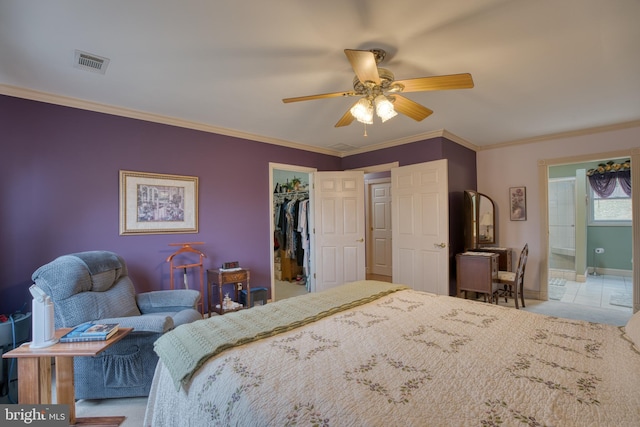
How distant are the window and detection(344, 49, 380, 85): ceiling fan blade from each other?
A: 6.74 metres

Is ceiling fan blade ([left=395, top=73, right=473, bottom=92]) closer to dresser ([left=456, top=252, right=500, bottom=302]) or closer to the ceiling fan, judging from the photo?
the ceiling fan

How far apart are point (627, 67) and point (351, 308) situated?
284 cm

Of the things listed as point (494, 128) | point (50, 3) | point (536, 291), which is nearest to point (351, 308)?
point (50, 3)

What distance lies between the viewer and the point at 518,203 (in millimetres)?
4516

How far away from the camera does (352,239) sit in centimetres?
452

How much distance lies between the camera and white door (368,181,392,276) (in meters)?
6.25

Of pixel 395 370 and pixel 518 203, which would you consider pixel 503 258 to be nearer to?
pixel 518 203

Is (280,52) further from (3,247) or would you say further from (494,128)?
(494,128)

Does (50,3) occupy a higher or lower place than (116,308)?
higher

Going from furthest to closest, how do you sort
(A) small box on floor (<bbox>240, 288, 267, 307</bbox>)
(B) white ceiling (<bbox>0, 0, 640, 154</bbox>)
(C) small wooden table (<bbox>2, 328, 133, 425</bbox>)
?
(A) small box on floor (<bbox>240, 288, 267, 307</bbox>) < (B) white ceiling (<bbox>0, 0, 640, 154</bbox>) < (C) small wooden table (<bbox>2, 328, 133, 425</bbox>)

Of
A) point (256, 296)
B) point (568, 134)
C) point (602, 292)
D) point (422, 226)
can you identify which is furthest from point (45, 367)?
point (602, 292)

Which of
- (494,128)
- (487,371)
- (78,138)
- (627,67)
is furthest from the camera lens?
(494,128)

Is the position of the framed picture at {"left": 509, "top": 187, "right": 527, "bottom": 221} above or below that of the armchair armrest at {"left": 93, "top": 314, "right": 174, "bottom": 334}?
above

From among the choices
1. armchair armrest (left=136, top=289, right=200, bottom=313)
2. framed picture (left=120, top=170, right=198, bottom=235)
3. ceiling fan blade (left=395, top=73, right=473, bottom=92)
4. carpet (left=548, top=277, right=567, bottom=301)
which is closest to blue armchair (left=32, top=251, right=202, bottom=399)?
armchair armrest (left=136, top=289, right=200, bottom=313)
